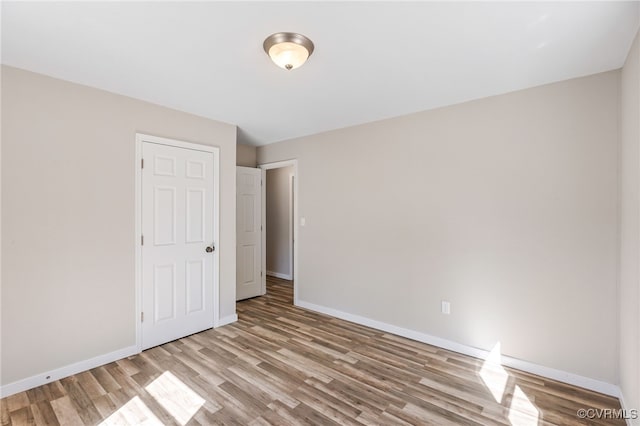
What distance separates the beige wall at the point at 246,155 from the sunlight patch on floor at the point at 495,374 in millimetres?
4085

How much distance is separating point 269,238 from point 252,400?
14.8 ft

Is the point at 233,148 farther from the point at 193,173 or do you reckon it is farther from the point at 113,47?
the point at 113,47

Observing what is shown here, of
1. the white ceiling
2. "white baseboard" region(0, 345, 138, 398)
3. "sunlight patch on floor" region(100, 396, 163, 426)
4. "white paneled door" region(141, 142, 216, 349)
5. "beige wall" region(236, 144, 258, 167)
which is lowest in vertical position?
"sunlight patch on floor" region(100, 396, 163, 426)

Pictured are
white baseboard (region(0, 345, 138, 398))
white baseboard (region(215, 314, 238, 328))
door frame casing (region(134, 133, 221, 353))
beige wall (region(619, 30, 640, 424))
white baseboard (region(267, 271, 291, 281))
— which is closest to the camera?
beige wall (region(619, 30, 640, 424))

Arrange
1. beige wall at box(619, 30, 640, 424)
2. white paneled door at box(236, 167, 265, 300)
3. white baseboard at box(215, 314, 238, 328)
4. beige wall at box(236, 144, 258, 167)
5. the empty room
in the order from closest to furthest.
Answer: beige wall at box(619, 30, 640, 424)
the empty room
white baseboard at box(215, 314, 238, 328)
white paneled door at box(236, 167, 265, 300)
beige wall at box(236, 144, 258, 167)

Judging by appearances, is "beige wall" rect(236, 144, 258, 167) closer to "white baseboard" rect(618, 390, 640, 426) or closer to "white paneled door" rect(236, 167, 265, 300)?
"white paneled door" rect(236, 167, 265, 300)

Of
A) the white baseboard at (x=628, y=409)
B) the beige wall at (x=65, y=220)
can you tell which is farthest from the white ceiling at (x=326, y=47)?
the white baseboard at (x=628, y=409)

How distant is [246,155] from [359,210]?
2.23 metres

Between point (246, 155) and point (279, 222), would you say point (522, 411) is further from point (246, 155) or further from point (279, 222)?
point (279, 222)

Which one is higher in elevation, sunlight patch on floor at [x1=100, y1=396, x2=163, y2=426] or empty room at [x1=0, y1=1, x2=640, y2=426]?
empty room at [x1=0, y1=1, x2=640, y2=426]

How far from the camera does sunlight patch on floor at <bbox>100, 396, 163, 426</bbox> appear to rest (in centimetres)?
196

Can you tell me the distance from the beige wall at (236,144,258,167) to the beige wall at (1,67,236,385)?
1700 millimetres

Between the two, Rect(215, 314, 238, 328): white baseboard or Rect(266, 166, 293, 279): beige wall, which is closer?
Rect(215, 314, 238, 328): white baseboard

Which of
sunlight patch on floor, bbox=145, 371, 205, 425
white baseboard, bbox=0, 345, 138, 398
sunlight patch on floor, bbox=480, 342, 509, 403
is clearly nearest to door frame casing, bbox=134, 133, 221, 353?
white baseboard, bbox=0, 345, 138, 398
